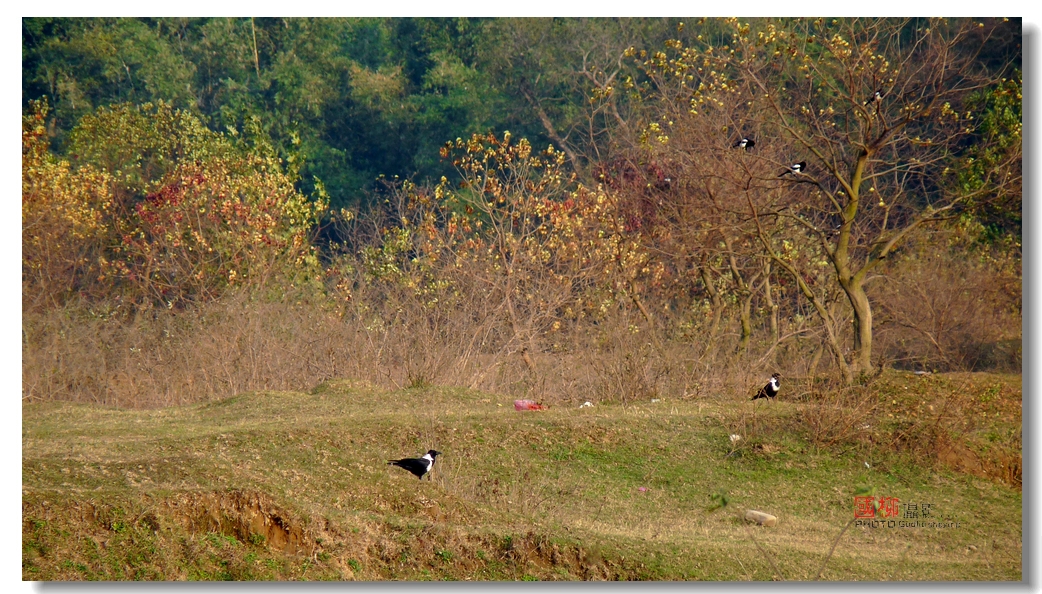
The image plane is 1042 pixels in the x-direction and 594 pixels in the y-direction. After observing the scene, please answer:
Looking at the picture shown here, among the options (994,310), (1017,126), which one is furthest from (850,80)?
(994,310)

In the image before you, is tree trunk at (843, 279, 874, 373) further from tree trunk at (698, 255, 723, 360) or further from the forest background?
tree trunk at (698, 255, 723, 360)

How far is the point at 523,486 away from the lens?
9.04 meters

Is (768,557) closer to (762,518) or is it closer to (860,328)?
(762,518)

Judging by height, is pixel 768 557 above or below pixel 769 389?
below

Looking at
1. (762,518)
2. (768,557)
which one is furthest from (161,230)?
(768,557)

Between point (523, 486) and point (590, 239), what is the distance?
28.1 ft

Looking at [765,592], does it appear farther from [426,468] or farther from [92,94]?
[92,94]

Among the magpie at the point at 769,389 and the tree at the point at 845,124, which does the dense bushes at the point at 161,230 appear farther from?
the magpie at the point at 769,389

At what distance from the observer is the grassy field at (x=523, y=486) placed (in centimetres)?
663

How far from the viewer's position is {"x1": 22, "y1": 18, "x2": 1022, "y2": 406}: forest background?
13328mm

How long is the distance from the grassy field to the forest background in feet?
5.80

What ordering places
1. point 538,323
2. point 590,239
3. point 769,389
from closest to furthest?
point 769,389 → point 538,323 → point 590,239

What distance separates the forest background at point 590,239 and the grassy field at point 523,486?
1.77 metres

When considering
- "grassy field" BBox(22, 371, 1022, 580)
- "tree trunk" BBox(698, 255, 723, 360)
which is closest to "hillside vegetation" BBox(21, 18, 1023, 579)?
"grassy field" BBox(22, 371, 1022, 580)
